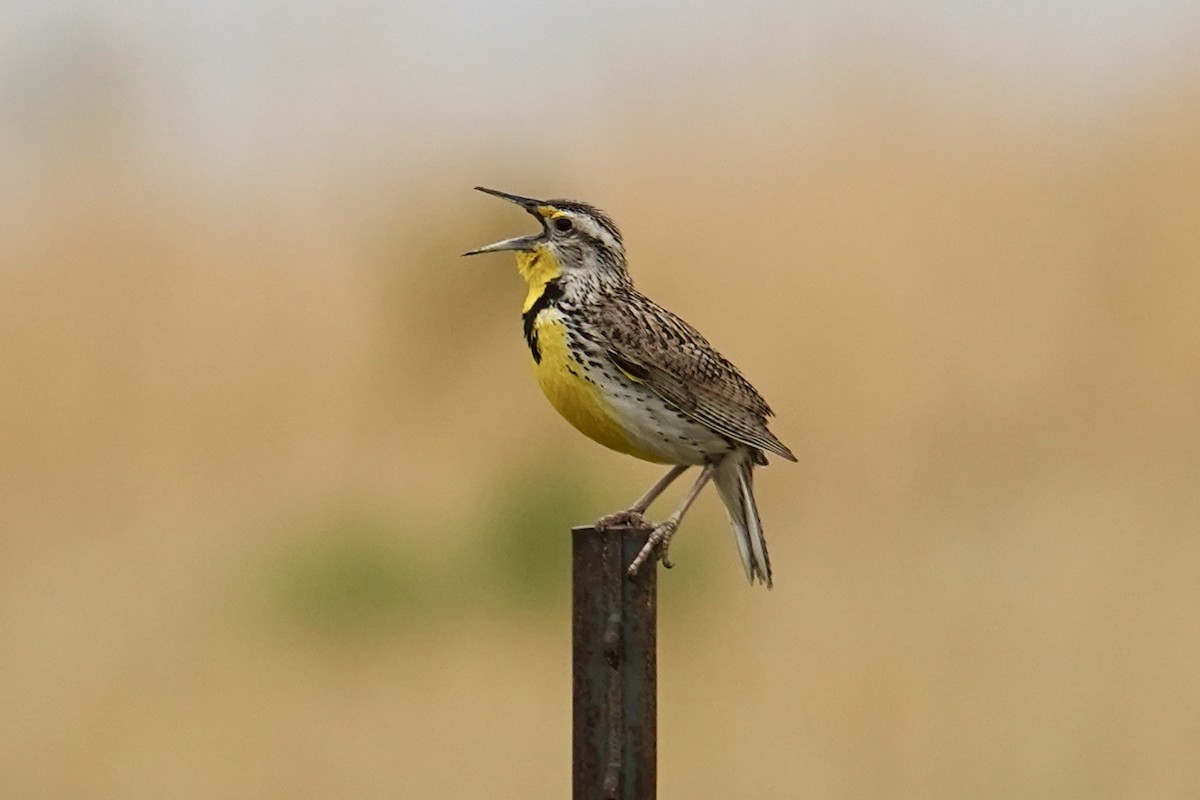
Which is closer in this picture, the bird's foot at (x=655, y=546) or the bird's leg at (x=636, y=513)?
the bird's foot at (x=655, y=546)

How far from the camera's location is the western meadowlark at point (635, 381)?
9.84 feet

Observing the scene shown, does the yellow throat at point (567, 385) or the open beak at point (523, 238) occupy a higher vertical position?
the open beak at point (523, 238)

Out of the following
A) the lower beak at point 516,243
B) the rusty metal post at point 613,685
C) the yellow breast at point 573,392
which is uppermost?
the lower beak at point 516,243

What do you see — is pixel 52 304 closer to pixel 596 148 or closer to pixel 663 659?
pixel 596 148

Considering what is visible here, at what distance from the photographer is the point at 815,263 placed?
4.91 meters

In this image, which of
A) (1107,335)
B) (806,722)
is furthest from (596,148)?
(806,722)

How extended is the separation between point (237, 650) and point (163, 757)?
1.04 ft

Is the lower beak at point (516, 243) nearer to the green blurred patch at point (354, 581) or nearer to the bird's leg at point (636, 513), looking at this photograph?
the bird's leg at point (636, 513)

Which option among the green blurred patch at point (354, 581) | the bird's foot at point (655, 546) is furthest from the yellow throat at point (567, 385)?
the green blurred patch at point (354, 581)

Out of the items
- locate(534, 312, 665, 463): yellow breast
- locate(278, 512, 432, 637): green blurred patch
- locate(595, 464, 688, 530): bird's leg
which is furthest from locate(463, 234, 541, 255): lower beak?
A: locate(278, 512, 432, 637): green blurred patch

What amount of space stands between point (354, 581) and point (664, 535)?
1.69 metres

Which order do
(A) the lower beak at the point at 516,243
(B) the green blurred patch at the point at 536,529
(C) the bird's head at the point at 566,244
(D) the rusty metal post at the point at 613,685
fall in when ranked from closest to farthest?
(D) the rusty metal post at the point at 613,685
(A) the lower beak at the point at 516,243
(C) the bird's head at the point at 566,244
(B) the green blurred patch at the point at 536,529

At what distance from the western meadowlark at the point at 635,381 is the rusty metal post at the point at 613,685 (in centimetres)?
64

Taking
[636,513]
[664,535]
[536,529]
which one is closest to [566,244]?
[636,513]
